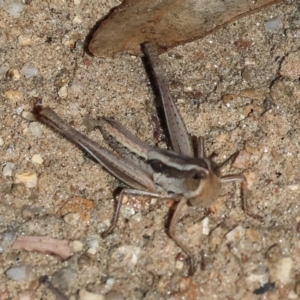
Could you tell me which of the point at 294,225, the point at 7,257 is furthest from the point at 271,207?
the point at 7,257

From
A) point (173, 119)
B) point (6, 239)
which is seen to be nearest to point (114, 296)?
point (6, 239)

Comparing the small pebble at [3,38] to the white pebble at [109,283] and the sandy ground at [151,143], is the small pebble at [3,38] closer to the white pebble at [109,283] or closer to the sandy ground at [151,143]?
the sandy ground at [151,143]

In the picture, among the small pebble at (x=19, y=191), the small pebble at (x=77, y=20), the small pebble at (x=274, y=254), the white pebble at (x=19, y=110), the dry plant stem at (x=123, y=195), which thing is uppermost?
the small pebble at (x=77, y=20)

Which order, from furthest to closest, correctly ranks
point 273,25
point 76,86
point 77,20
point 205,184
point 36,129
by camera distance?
point 77,20
point 273,25
point 76,86
point 36,129
point 205,184

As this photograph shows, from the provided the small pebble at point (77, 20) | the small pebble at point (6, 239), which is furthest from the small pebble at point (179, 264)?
the small pebble at point (77, 20)

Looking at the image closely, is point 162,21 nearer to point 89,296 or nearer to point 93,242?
point 93,242

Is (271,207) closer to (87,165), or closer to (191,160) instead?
(191,160)

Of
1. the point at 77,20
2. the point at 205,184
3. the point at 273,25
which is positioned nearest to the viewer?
the point at 205,184

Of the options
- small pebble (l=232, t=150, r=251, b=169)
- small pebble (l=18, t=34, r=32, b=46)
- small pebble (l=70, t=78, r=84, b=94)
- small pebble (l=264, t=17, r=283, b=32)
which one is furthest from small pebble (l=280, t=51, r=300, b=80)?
small pebble (l=18, t=34, r=32, b=46)

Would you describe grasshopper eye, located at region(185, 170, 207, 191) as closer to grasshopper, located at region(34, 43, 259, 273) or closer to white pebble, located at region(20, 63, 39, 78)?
grasshopper, located at region(34, 43, 259, 273)
